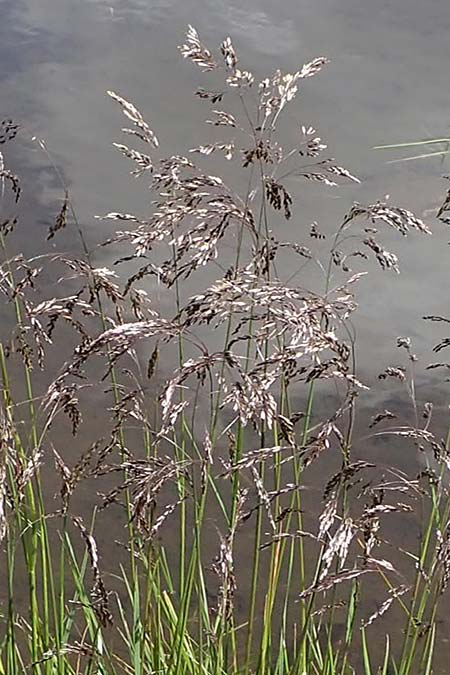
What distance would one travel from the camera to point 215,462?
2910mm

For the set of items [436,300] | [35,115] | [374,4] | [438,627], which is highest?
[374,4]

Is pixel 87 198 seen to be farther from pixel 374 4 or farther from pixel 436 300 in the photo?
pixel 374 4

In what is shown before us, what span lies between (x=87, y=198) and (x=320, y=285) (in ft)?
3.38

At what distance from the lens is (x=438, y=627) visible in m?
2.52

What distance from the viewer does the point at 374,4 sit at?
5.59 meters

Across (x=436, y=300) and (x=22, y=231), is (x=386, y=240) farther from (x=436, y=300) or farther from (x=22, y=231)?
(x=22, y=231)

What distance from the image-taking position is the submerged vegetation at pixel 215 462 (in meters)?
1.18

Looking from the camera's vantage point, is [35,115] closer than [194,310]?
No

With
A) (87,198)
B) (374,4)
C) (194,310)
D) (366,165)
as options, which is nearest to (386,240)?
(366,165)

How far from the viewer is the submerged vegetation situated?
1180 mm

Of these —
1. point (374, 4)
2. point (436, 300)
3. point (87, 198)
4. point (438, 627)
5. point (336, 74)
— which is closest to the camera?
point (438, 627)

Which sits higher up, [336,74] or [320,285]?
[336,74]

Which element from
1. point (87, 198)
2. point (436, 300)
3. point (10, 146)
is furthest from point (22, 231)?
point (436, 300)

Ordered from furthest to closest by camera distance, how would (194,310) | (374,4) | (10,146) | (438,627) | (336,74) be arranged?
(374,4)
(336,74)
(10,146)
(438,627)
(194,310)
